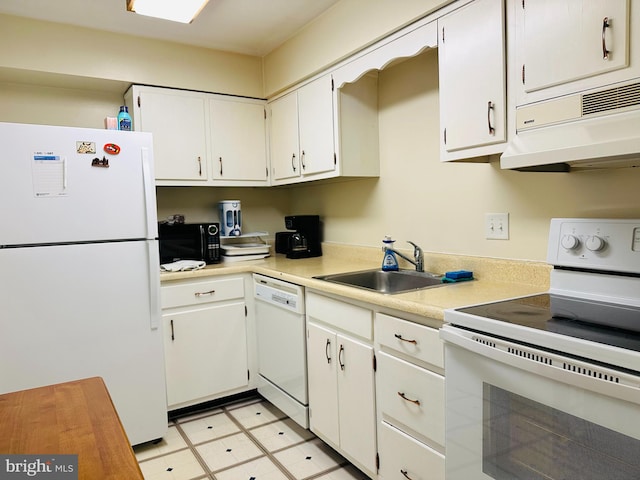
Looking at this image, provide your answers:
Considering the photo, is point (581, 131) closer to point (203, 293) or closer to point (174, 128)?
point (203, 293)

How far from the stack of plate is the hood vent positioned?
2.23 m

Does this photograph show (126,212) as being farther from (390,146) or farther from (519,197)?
(519,197)

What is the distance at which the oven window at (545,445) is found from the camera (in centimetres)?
95

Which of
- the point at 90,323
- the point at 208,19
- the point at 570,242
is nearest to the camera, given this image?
the point at 570,242

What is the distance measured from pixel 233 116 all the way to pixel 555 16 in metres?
2.19

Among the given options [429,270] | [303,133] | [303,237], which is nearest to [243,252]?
[303,237]

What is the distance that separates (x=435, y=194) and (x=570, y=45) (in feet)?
3.32

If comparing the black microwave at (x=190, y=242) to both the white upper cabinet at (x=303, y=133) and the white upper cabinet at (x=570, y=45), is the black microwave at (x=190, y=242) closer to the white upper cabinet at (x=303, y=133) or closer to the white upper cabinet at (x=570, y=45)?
the white upper cabinet at (x=303, y=133)

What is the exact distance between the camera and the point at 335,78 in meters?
2.49

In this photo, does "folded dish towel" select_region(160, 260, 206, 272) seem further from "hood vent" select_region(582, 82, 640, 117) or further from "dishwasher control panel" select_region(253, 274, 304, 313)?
"hood vent" select_region(582, 82, 640, 117)

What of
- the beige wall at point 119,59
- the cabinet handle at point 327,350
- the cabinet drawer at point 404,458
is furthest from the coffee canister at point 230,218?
the cabinet drawer at point 404,458

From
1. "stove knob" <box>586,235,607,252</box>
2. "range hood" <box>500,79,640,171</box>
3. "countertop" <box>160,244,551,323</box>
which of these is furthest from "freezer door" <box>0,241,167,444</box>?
"stove knob" <box>586,235,607,252</box>

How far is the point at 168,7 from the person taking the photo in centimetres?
217

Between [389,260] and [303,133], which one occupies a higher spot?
[303,133]
